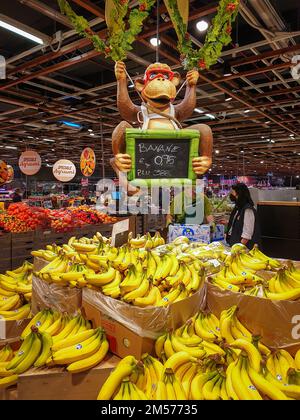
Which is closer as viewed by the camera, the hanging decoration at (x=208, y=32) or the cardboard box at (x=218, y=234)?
the hanging decoration at (x=208, y=32)

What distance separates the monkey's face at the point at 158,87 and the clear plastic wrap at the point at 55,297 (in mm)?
1772

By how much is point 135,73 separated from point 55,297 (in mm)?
5979

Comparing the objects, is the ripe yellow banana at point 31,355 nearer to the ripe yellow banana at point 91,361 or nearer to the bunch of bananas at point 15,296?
the ripe yellow banana at point 91,361

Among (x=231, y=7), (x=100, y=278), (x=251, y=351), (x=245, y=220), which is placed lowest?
(x=251, y=351)

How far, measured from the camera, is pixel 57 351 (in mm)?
1809

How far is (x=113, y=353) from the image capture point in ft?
6.46

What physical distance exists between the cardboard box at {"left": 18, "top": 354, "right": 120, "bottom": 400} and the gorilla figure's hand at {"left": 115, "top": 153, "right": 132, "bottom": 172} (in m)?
1.51

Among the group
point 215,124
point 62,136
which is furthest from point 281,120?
point 62,136

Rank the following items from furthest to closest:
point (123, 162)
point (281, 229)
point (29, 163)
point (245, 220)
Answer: point (29, 163) < point (281, 229) < point (245, 220) < point (123, 162)

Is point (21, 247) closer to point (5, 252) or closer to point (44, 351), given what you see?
point (5, 252)

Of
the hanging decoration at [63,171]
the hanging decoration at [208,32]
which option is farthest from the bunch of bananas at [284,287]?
the hanging decoration at [63,171]

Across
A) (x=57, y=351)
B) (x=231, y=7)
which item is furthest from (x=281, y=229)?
(x=57, y=351)

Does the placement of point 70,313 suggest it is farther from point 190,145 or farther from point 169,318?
point 190,145

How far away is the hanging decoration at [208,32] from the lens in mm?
2564
